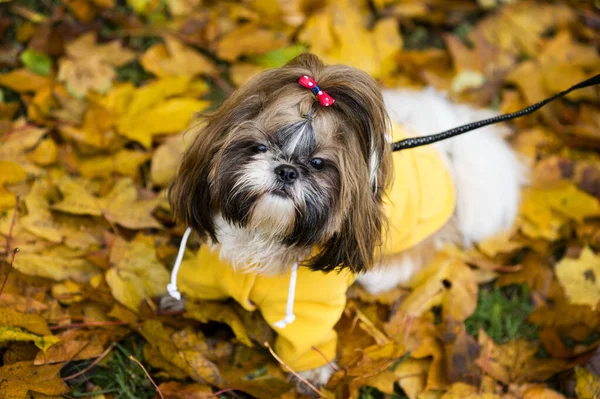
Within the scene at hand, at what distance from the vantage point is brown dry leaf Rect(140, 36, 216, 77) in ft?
11.8

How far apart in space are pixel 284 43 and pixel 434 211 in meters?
1.54

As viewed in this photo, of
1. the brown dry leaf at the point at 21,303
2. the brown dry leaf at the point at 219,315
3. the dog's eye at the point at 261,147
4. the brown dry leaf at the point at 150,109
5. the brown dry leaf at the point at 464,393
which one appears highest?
the dog's eye at the point at 261,147

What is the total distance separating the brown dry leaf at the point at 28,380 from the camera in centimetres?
219

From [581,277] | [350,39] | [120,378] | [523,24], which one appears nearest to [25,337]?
[120,378]

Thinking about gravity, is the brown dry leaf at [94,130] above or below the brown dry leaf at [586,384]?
above

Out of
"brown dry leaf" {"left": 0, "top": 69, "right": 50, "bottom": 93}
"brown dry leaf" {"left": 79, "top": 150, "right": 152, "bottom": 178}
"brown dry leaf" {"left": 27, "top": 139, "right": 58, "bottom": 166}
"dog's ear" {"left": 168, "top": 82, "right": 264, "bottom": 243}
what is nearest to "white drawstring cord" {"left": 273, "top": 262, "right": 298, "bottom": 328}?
"dog's ear" {"left": 168, "top": 82, "right": 264, "bottom": 243}

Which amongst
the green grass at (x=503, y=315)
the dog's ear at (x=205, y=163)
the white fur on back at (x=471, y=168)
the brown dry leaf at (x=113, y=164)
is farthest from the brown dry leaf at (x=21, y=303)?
the green grass at (x=503, y=315)

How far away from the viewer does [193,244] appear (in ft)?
10.0

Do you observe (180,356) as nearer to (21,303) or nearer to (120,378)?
(120,378)

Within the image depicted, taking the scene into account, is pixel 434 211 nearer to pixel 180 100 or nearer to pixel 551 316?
pixel 551 316

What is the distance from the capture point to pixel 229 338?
9.23 feet

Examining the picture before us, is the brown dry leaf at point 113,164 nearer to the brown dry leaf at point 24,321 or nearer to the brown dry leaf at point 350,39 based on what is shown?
the brown dry leaf at point 24,321

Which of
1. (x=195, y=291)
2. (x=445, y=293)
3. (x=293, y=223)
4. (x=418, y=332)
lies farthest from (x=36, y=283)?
(x=445, y=293)

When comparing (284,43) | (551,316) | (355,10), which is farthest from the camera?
(355,10)
